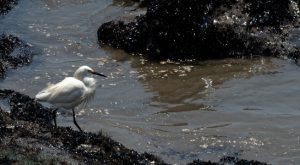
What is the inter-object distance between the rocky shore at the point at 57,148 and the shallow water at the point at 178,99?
73 cm

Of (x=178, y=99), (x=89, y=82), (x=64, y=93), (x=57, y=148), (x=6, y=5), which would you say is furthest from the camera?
(x=6, y=5)

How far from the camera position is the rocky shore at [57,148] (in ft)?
26.7

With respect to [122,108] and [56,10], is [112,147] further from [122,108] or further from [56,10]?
[56,10]

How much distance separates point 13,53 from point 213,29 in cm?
422

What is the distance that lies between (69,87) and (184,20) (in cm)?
461

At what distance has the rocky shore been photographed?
814 cm

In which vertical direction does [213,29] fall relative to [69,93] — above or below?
above

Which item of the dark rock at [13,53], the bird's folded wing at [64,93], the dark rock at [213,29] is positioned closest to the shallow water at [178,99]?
the dark rock at [13,53]

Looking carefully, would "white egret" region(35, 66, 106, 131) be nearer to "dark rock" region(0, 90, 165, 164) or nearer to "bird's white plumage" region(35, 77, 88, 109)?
"bird's white plumage" region(35, 77, 88, 109)

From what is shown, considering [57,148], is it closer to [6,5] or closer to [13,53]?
[13,53]

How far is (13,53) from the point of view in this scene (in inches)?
556

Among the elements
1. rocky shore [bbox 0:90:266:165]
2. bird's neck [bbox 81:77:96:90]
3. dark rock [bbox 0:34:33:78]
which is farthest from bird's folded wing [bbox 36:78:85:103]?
dark rock [bbox 0:34:33:78]

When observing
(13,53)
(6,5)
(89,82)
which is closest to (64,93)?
(89,82)

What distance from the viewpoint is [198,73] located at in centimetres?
1298
